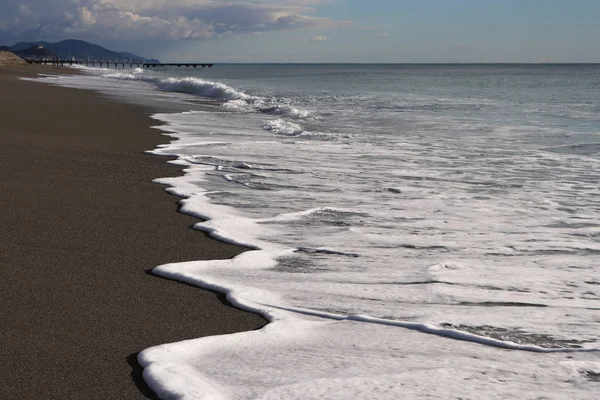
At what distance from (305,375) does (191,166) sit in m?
5.58

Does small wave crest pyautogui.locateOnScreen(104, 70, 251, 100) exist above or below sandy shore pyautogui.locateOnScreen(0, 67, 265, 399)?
above

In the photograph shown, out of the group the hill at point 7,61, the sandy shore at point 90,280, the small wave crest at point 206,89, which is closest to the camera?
the sandy shore at point 90,280

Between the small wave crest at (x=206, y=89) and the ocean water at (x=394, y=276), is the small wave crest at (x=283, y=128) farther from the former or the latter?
the small wave crest at (x=206, y=89)

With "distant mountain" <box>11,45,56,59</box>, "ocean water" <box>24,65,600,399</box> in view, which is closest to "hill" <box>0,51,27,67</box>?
"distant mountain" <box>11,45,56,59</box>

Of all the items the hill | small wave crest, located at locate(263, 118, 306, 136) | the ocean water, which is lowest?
the ocean water

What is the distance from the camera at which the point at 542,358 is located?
2.92 m

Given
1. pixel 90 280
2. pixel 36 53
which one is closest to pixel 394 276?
pixel 90 280

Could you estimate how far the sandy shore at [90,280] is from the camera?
262 cm

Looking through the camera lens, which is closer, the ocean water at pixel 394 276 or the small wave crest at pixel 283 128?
the ocean water at pixel 394 276

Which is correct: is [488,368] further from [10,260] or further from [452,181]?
[452,181]

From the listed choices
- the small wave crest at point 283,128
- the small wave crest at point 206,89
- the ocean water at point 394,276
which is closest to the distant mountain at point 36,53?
the small wave crest at point 206,89

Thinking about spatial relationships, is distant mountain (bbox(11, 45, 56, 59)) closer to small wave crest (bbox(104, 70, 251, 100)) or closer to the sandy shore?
small wave crest (bbox(104, 70, 251, 100))

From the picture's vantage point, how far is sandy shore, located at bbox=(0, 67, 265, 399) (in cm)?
262

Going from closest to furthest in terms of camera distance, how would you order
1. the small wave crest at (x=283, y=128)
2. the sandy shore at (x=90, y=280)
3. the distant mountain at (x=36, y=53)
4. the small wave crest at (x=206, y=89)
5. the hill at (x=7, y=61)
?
the sandy shore at (x=90, y=280) < the small wave crest at (x=283, y=128) < the small wave crest at (x=206, y=89) < the hill at (x=7, y=61) < the distant mountain at (x=36, y=53)
